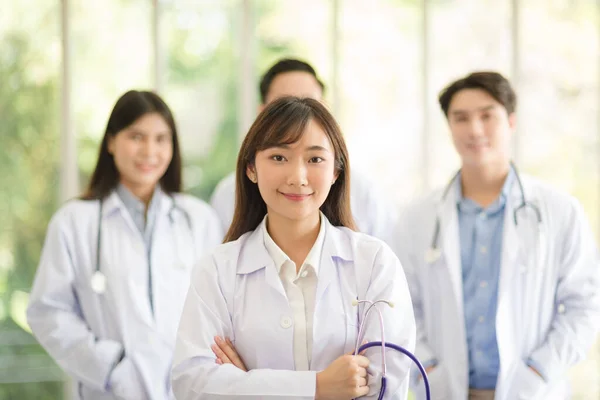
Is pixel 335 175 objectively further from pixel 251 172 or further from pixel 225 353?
pixel 225 353

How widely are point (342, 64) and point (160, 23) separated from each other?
1.06 m

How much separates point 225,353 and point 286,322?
174mm

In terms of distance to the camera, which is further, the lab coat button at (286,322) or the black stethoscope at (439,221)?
the black stethoscope at (439,221)

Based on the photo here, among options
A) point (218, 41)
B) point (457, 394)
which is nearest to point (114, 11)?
point (218, 41)

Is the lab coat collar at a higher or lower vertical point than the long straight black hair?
lower

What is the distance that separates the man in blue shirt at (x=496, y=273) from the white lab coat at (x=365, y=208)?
0.25 m

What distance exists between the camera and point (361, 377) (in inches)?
71.6

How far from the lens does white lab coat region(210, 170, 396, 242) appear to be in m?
3.08

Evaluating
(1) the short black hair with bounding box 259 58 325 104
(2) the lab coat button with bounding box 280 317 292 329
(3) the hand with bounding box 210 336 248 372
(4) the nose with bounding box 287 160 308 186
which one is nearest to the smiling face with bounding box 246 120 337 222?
(4) the nose with bounding box 287 160 308 186

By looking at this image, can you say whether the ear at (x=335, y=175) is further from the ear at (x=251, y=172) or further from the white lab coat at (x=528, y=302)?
the white lab coat at (x=528, y=302)

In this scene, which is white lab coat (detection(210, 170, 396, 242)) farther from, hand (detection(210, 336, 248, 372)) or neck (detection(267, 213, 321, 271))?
hand (detection(210, 336, 248, 372))

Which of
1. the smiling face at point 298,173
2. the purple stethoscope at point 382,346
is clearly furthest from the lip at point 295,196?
the purple stethoscope at point 382,346

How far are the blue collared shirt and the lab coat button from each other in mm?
1007

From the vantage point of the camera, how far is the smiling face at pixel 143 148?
279cm
